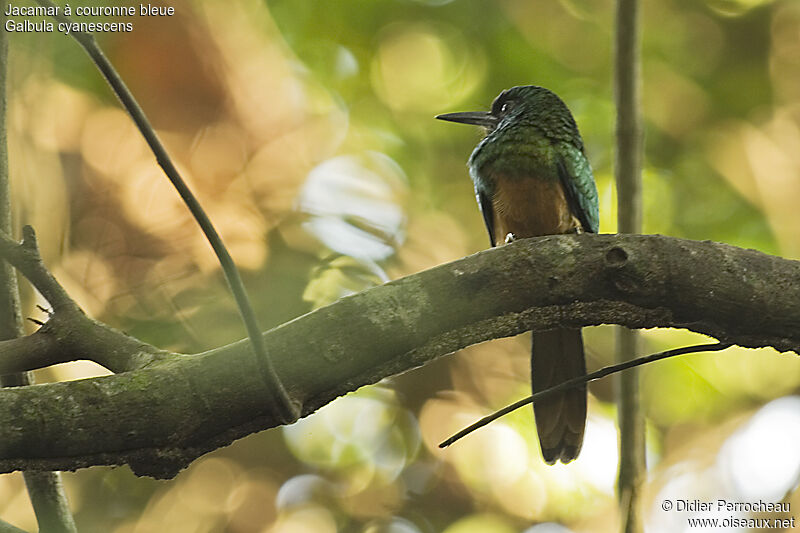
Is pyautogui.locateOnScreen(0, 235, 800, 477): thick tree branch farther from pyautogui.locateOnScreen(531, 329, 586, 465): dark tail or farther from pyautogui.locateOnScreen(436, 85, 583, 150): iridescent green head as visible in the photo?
pyautogui.locateOnScreen(436, 85, 583, 150): iridescent green head

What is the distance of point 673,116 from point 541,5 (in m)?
0.80

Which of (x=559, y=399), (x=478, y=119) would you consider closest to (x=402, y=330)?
(x=559, y=399)

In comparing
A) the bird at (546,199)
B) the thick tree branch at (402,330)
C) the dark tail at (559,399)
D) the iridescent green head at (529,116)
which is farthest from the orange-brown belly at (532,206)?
the thick tree branch at (402,330)

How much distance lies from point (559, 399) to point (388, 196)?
1.46m

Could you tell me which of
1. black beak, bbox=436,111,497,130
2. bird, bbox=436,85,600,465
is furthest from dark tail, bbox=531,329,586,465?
black beak, bbox=436,111,497,130

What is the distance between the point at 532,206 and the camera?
3.06m

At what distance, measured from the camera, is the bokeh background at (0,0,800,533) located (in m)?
3.49

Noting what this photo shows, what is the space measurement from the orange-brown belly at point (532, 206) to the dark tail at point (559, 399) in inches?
15.2

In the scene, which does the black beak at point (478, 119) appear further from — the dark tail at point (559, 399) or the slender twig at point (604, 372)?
the slender twig at point (604, 372)

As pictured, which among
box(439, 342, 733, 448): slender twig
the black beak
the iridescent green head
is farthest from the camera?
the black beak

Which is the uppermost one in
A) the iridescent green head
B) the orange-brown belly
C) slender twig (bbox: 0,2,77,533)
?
the iridescent green head

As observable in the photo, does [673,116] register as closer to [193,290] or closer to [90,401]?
[193,290]

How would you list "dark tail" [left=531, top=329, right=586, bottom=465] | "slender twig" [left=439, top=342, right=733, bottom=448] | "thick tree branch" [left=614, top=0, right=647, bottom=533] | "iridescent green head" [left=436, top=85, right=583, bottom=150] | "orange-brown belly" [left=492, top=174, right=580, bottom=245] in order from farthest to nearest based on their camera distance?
"iridescent green head" [left=436, top=85, right=583, bottom=150] → "orange-brown belly" [left=492, top=174, right=580, bottom=245] → "dark tail" [left=531, top=329, right=586, bottom=465] → "thick tree branch" [left=614, top=0, right=647, bottom=533] → "slender twig" [left=439, top=342, right=733, bottom=448]

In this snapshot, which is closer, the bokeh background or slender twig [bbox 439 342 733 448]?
slender twig [bbox 439 342 733 448]
